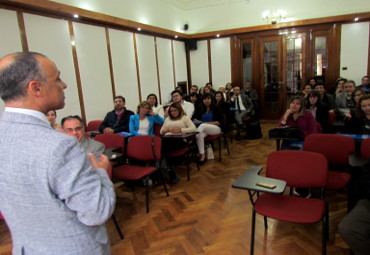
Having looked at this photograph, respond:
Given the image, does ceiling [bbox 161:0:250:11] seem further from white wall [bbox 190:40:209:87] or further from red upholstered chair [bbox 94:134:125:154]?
red upholstered chair [bbox 94:134:125:154]

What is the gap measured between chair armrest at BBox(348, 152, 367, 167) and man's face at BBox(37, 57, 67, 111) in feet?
7.91

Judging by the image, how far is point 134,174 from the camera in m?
3.11

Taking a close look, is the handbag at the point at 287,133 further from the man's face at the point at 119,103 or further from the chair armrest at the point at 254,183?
the man's face at the point at 119,103

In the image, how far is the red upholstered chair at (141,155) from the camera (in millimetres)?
3123

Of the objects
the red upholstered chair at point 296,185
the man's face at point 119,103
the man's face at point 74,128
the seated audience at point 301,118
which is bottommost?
the red upholstered chair at point 296,185

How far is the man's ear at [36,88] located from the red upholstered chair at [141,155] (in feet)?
7.38

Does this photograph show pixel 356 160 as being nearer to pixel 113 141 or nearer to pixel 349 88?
pixel 113 141

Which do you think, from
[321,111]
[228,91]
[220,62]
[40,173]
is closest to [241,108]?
[228,91]

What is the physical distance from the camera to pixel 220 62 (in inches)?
364

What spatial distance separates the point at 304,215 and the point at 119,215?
2.04 meters

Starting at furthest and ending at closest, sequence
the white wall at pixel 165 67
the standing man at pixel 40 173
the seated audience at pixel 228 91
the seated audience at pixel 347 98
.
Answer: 1. the seated audience at pixel 228 91
2. the white wall at pixel 165 67
3. the seated audience at pixel 347 98
4. the standing man at pixel 40 173

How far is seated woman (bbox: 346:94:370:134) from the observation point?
3.27m

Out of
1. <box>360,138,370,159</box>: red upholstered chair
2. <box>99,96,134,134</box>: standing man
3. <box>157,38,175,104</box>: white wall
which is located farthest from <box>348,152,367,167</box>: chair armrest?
<box>157,38,175,104</box>: white wall

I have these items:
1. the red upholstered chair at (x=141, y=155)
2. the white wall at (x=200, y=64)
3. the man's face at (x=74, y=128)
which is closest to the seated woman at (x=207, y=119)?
the red upholstered chair at (x=141, y=155)
